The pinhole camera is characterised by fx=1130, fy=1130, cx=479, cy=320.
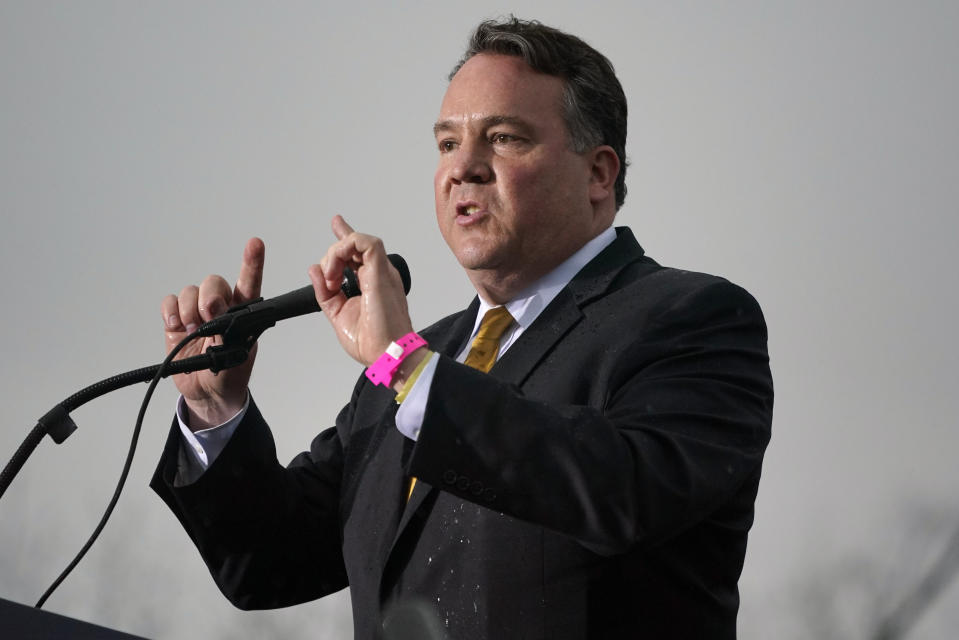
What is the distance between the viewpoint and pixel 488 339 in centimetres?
182

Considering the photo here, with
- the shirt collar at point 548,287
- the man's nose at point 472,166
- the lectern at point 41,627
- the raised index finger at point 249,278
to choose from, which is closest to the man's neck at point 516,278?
the shirt collar at point 548,287

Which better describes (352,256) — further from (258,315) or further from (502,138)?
(502,138)

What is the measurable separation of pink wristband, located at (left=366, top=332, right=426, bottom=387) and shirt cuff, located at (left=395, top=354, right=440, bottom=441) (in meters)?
0.03

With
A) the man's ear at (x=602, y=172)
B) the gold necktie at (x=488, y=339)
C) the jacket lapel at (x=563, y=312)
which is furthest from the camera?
the man's ear at (x=602, y=172)

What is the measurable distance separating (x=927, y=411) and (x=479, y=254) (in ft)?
3.69

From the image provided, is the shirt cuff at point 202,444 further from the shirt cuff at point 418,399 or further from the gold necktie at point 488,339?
the shirt cuff at point 418,399

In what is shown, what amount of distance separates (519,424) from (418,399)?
0.12m

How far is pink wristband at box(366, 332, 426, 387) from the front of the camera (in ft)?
4.42

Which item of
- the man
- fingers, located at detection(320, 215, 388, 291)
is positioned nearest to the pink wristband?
the man

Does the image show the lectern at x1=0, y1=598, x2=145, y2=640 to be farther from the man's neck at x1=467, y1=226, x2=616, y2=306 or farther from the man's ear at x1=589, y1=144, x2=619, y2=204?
the man's ear at x1=589, y1=144, x2=619, y2=204

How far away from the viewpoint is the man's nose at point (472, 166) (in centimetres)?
182

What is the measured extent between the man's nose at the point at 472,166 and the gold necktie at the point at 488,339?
22cm

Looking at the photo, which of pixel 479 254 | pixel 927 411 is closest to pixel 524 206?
pixel 479 254

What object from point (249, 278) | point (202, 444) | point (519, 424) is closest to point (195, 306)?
point (249, 278)
